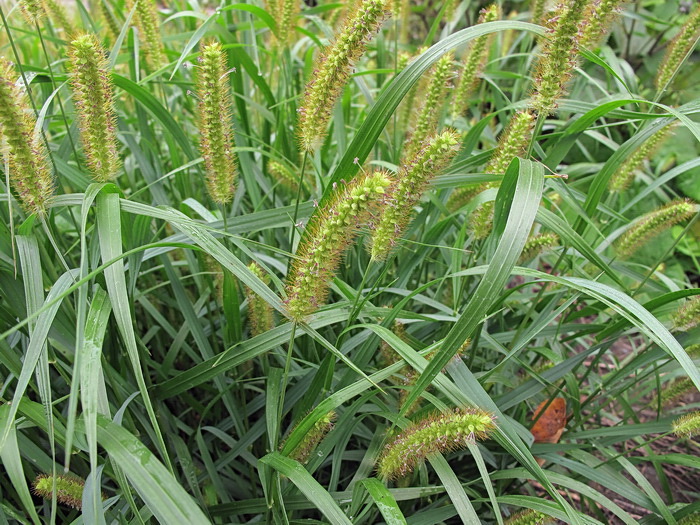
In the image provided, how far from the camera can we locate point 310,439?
161 centimetres

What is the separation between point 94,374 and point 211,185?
67 cm

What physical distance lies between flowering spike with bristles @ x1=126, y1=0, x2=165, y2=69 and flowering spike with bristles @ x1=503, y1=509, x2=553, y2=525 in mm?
2143

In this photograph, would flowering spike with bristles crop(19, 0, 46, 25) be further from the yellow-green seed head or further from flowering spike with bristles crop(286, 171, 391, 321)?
the yellow-green seed head

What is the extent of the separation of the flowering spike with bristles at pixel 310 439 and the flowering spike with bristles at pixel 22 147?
881 mm

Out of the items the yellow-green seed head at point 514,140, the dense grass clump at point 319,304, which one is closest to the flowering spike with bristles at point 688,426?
the dense grass clump at point 319,304

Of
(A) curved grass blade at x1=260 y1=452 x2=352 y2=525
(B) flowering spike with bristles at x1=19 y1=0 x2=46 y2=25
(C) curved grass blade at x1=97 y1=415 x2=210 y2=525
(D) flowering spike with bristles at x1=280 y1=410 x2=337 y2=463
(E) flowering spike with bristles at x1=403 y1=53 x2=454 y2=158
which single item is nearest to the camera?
(C) curved grass blade at x1=97 y1=415 x2=210 y2=525

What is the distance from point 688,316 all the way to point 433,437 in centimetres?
103

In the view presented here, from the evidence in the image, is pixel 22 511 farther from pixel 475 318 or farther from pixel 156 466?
pixel 475 318

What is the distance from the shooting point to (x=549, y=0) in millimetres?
2502

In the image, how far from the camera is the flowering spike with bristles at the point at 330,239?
1.22 m

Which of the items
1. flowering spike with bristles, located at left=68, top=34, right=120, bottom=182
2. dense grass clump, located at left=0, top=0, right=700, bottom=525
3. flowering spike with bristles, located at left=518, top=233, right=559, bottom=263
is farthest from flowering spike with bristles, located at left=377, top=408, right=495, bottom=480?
flowering spike with bristles, located at left=68, top=34, right=120, bottom=182

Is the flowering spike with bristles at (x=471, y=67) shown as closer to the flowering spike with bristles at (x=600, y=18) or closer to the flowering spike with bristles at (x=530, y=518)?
the flowering spike with bristles at (x=600, y=18)

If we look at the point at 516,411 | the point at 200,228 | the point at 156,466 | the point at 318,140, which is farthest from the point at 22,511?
the point at 516,411

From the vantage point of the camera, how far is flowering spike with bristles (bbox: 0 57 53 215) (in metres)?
1.26
